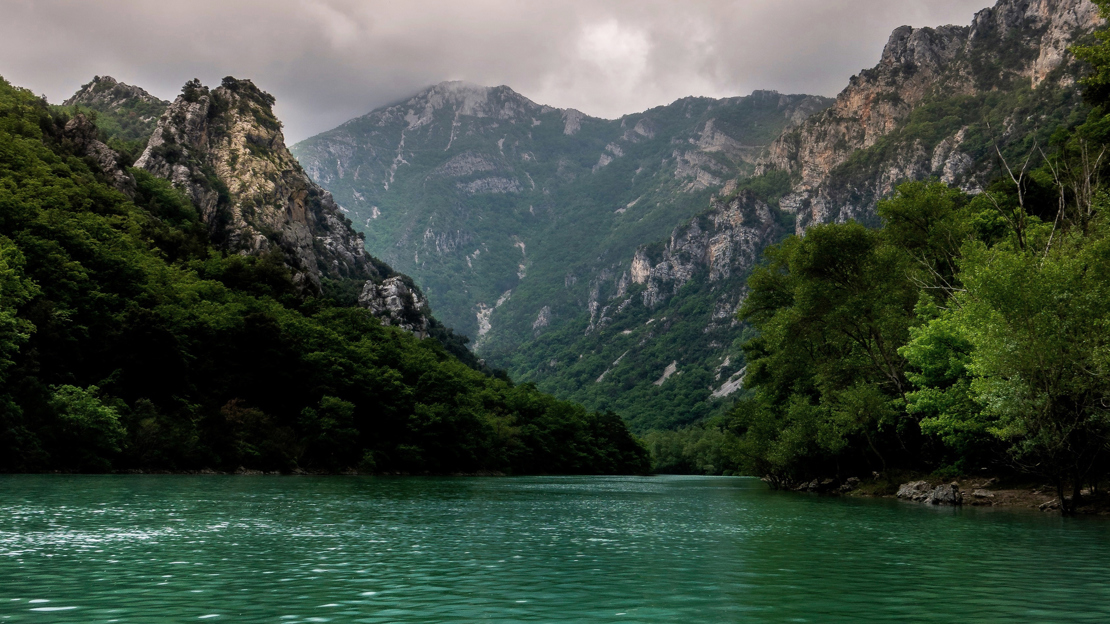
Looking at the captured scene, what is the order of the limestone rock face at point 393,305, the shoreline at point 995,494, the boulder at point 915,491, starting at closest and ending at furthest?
1. the shoreline at point 995,494
2. the boulder at point 915,491
3. the limestone rock face at point 393,305

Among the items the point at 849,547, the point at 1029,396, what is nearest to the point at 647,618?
the point at 849,547

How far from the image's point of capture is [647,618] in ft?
47.9

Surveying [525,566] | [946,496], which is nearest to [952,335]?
[946,496]

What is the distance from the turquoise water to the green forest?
19.9ft

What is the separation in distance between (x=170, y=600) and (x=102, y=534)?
40.8 ft

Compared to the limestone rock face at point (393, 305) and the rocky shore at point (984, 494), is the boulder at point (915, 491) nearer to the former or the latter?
the rocky shore at point (984, 494)

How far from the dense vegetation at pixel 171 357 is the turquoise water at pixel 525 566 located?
3163cm

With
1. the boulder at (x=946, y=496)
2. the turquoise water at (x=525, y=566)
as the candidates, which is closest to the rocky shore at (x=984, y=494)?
the boulder at (x=946, y=496)

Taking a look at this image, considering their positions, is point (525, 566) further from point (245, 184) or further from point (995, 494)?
point (245, 184)

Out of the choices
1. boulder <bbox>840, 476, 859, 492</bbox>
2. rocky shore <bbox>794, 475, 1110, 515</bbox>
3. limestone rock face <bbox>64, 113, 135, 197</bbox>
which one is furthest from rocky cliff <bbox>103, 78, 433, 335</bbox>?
rocky shore <bbox>794, 475, 1110, 515</bbox>

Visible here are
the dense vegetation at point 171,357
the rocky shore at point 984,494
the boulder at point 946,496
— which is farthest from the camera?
the dense vegetation at point 171,357

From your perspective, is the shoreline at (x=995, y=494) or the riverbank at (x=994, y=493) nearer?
the shoreline at (x=995, y=494)

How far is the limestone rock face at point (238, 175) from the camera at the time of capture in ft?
496

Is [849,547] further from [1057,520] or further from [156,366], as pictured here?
[156,366]
